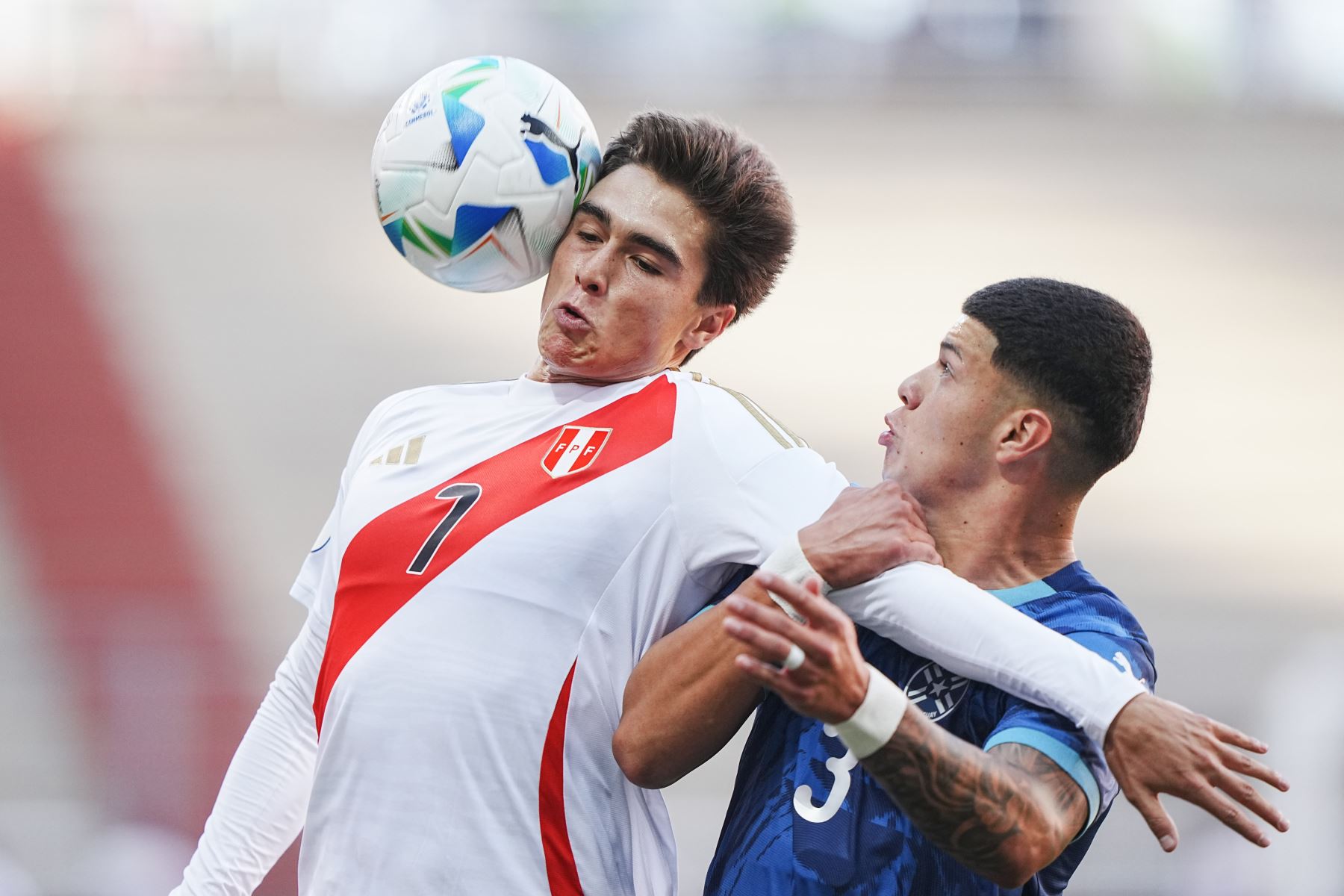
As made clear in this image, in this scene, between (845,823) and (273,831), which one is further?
(273,831)

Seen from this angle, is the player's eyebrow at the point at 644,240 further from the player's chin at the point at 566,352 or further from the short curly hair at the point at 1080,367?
the short curly hair at the point at 1080,367

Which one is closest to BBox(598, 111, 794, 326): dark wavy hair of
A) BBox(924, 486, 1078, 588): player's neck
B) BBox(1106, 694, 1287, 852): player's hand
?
BBox(924, 486, 1078, 588): player's neck

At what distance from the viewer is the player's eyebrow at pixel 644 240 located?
2.71 meters

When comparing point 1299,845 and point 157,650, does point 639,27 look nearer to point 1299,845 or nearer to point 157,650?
point 157,650

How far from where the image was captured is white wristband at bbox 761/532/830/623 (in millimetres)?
2227

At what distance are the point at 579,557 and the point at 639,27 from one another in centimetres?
1108

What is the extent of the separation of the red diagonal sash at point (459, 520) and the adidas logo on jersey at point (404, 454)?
120 mm

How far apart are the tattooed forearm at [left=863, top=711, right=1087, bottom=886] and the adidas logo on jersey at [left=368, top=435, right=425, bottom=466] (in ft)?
3.83

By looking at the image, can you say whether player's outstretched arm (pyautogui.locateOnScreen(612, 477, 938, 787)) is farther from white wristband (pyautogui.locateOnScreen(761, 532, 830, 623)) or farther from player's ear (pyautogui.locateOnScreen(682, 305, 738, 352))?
player's ear (pyautogui.locateOnScreen(682, 305, 738, 352))

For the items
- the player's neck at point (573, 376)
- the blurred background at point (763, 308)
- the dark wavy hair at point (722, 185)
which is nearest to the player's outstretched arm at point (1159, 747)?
the player's neck at point (573, 376)

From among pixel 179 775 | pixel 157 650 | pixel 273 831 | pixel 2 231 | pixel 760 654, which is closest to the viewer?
pixel 760 654

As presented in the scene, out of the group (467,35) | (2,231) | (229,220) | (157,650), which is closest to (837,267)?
(467,35)

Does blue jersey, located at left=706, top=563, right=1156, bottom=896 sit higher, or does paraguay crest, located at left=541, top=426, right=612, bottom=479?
paraguay crest, located at left=541, top=426, right=612, bottom=479

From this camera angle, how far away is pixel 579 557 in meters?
2.47
